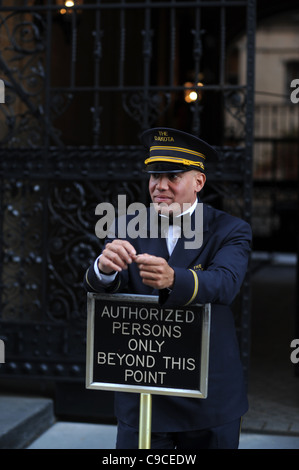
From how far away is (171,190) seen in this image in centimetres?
288

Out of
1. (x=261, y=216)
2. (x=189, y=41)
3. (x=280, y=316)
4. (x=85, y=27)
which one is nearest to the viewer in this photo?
(x=85, y=27)

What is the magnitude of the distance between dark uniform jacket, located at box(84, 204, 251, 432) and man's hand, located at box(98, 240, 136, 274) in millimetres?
199

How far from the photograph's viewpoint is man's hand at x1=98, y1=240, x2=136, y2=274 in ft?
8.48

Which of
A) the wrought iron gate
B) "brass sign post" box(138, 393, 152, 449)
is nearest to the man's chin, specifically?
"brass sign post" box(138, 393, 152, 449)

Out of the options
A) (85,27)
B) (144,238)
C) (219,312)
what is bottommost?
(219,312)

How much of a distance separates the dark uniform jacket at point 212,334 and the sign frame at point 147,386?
7 centimetres

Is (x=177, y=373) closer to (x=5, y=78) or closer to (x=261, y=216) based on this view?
(x=5, y=78)

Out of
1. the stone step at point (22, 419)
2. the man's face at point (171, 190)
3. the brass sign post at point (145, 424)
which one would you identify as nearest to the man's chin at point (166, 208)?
the man's face at point (171, 190)

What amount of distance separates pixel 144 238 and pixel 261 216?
19455 mm

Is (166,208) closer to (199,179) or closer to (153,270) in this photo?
(199,179)

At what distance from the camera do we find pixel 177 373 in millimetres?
2805

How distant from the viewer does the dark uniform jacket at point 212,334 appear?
9.48 feet

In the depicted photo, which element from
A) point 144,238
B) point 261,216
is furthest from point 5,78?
point 261,216

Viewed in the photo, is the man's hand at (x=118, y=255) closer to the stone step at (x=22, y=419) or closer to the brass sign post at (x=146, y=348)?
the brass sign post at (x=146, y=348)
